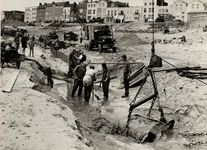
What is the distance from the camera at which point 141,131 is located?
23.2 ft

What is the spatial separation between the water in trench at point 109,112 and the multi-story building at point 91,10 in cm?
6770

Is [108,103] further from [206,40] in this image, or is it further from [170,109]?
[206,40]

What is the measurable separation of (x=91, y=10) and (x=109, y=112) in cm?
7340

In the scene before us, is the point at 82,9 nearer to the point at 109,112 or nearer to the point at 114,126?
the point at 109,112

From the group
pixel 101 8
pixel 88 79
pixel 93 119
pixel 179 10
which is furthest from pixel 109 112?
pixel 101 8

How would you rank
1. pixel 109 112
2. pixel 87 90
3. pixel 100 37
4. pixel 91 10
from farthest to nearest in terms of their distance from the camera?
pixel 91 10 < pixel 100 37 < pixel 87 90 < pixel 109 112

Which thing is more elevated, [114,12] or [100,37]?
[114,12]

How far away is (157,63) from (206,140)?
2.25 meters

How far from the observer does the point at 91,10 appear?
79.4 metres

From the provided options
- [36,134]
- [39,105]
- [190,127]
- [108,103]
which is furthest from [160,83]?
[36,134]

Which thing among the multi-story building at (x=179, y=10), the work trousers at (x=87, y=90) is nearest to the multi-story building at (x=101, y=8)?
the multi-story building at (x=179, y=10)

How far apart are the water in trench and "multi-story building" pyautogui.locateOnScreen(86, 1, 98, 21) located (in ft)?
222

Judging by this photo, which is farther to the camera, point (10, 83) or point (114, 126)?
point (10, 83)

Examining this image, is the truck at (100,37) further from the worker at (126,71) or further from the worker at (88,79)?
the worker at (88,79)
